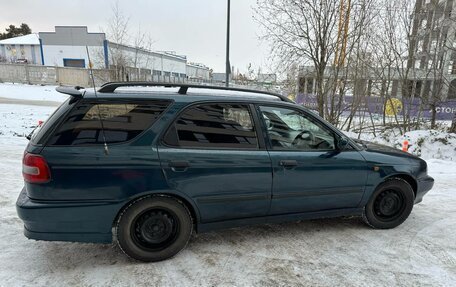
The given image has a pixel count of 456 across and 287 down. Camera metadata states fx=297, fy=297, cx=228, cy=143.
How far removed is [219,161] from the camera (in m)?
2.97

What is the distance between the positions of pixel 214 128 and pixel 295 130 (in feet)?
3.61

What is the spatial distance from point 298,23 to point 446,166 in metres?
5.77

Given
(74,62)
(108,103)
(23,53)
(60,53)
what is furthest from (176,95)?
(23,53)

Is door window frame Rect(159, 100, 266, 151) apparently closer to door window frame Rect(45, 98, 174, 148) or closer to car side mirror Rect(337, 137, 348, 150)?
door window frame Rect(45, 98, 174, 148)

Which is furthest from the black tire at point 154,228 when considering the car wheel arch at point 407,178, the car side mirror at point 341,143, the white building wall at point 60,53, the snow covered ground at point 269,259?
the white building wall at point 60,53

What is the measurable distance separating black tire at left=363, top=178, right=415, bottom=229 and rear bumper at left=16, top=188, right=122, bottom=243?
3053mm

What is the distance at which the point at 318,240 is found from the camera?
3.49m

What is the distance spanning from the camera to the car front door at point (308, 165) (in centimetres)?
324

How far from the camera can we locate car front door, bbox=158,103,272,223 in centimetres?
287

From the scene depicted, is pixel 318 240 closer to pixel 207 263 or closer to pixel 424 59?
pixel 207 263

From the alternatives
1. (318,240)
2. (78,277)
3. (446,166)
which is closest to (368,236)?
(318,240)

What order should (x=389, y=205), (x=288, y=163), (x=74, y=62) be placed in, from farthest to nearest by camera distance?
(x=74, y=62) → (x=389, y=205) → (x=288, y=163)

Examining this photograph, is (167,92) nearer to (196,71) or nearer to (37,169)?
(37,169)

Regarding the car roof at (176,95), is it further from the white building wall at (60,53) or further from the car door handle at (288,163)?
the white building wall at (60,53)
